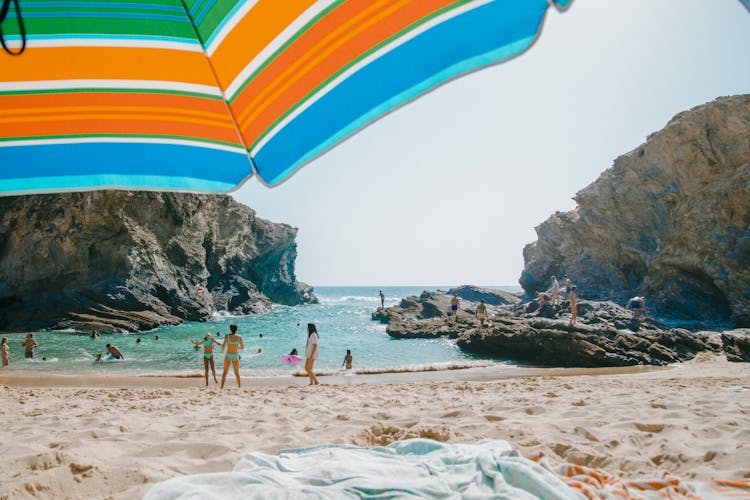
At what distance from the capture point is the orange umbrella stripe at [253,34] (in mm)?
1707

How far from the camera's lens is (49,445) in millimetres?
3328

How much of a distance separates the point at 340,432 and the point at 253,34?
3603 millimetres

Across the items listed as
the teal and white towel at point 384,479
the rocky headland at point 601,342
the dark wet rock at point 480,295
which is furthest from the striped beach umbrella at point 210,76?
the dark wet rock at point 480,295

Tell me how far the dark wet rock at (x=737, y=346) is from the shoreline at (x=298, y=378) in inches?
72.5

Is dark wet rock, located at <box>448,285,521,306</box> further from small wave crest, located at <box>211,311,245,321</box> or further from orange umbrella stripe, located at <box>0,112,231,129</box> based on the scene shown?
orange umbrella stripe, located at <box>0,112,231,129</box>

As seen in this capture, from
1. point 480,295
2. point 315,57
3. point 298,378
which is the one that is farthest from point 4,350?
point 480,295

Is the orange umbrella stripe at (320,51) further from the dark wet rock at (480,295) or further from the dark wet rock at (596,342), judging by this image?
the dark wet rock at (480,295)

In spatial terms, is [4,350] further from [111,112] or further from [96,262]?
[111,112]

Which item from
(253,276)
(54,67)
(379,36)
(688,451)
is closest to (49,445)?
(54,67)

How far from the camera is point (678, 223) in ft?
87.6

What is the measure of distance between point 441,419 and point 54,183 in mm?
4084

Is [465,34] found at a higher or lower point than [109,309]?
higher

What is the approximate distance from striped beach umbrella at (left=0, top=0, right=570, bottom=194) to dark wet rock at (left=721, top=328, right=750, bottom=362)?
1615 cm

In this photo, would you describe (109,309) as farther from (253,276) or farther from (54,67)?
(54,67)
